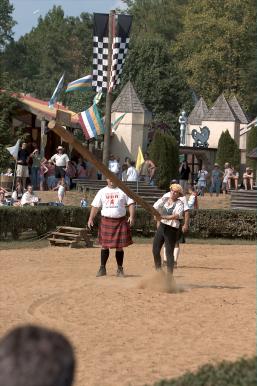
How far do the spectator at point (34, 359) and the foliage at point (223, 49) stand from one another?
7217cm

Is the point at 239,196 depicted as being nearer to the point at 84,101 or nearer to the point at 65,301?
the point at 65,301

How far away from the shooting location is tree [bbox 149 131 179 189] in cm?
3309

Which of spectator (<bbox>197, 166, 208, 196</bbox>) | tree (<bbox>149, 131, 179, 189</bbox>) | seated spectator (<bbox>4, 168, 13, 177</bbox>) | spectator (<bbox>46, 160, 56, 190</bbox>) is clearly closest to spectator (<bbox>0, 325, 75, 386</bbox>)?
seated spectator (<bbox>4, 168, 13, 177</bbox>)

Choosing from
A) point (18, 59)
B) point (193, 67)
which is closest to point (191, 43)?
point (193, 67)

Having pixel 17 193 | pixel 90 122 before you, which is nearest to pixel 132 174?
pixel 90 122

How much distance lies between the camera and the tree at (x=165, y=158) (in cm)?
3309

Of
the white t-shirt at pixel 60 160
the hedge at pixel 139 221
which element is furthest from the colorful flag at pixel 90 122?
the hedge at pixel 139 221

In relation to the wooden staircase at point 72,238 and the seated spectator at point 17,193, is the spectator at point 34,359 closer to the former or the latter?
the wooden staircase at point 72,238

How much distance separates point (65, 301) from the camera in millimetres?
11336

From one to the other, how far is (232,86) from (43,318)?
68445 mm

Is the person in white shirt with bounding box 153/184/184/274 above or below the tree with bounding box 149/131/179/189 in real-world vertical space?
below

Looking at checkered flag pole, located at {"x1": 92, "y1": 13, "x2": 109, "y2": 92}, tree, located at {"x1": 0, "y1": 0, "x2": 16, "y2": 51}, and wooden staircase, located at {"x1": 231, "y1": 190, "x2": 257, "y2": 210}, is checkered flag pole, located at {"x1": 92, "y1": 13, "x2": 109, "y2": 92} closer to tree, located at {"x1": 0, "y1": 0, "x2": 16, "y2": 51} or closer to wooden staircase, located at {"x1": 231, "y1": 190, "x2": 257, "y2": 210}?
wooden staircase, located at {"x1": 231, "y1": 190, "x2": 257, "y2": 210}

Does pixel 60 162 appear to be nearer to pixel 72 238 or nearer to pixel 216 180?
pixel 72 238

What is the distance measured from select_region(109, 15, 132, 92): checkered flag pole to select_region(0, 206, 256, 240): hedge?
6.34m
